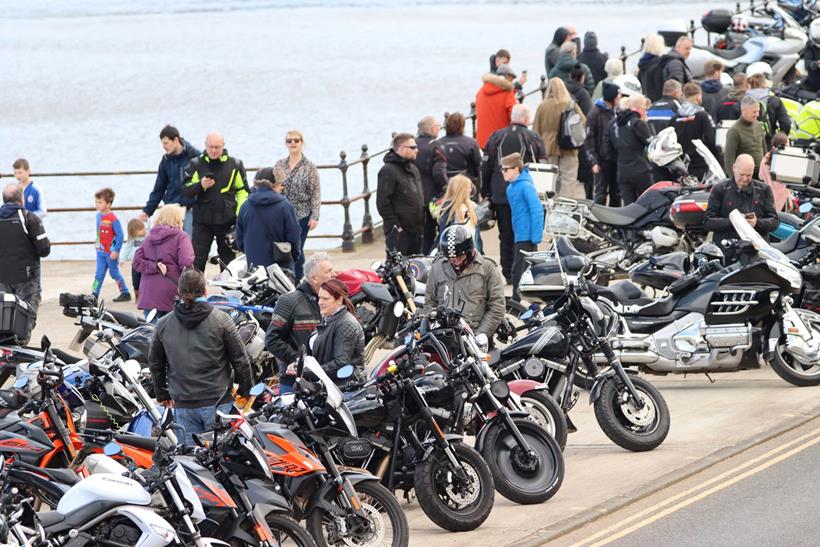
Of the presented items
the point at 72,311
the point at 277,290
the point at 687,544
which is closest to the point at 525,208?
the point at 277,290

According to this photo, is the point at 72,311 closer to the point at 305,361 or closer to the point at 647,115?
the point at 305,361

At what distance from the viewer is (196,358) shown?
34.4 ft

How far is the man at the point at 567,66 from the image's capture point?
22.1m

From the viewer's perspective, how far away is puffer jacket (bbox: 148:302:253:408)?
412 inches

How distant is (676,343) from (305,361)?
4.79 m

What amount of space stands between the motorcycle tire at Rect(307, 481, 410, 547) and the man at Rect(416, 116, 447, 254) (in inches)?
336

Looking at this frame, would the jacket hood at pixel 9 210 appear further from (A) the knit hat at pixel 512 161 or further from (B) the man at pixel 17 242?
(A) the knit hat at pixel 512 161

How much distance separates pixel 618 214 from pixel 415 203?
211 cm

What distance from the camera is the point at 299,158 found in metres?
16.7

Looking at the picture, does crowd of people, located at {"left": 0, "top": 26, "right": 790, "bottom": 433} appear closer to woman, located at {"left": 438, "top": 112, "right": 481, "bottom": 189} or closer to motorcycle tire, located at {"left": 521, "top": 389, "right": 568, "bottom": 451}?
woman, located at {"left": 438, "top": 112, "right": 481, "bottom": 189}

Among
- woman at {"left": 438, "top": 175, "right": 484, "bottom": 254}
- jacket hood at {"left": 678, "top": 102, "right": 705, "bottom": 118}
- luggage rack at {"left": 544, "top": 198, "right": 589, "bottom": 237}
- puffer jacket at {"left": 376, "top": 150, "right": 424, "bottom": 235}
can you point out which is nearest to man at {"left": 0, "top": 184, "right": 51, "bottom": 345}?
puffer jacket at {"left": 376, "top": 150, "right": 424, "bottom": 235}

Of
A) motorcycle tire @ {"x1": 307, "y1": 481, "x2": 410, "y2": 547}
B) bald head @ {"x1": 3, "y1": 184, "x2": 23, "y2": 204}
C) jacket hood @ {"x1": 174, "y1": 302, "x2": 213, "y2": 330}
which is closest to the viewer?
motorcycle tire @ {"x1": 307, "y1": 481, "x2": 410, "y2": 547}

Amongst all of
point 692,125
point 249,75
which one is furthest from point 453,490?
point 249,75

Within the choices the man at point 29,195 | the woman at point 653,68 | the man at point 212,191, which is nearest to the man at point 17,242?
the man at point 212,191
